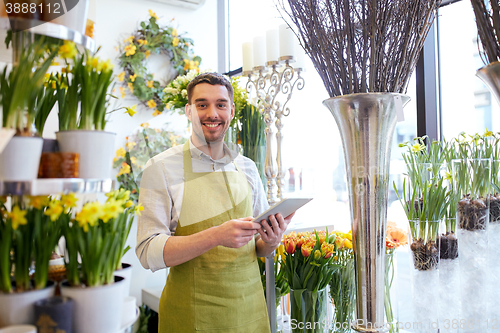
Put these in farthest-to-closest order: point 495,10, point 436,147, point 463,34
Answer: point 463,34 < point 436,147 < point 495,10

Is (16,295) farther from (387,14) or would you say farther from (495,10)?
(495,10)

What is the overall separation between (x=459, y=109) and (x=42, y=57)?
1.79 meters

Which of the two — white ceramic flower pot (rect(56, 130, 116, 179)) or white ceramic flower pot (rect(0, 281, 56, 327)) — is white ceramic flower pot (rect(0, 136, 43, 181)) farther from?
white ceramic flower pot (rect(0, 281, 56, 327))

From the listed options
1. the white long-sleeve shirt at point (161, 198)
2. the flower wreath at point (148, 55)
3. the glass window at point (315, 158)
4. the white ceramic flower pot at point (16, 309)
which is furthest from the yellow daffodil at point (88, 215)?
the flower wreath at point (148, 55)

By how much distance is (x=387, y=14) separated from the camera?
2.60 ft

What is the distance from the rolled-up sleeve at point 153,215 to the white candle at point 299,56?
102cm

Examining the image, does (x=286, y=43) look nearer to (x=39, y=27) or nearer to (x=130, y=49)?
(x=39, y=27)

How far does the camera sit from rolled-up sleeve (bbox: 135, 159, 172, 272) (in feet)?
4.10

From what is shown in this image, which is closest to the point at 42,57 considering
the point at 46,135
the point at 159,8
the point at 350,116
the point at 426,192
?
the point at 46,135

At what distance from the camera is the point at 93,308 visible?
0.58 meters

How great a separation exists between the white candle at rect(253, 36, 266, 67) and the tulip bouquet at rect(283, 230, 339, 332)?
1032mm

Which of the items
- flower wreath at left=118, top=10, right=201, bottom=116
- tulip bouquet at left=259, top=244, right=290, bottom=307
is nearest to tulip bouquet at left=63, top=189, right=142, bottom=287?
tulip bouquet at left=259, top=244, right=290, bottom=307

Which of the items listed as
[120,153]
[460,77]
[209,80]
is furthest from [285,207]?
[120,153]

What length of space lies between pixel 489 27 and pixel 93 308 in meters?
0.93
